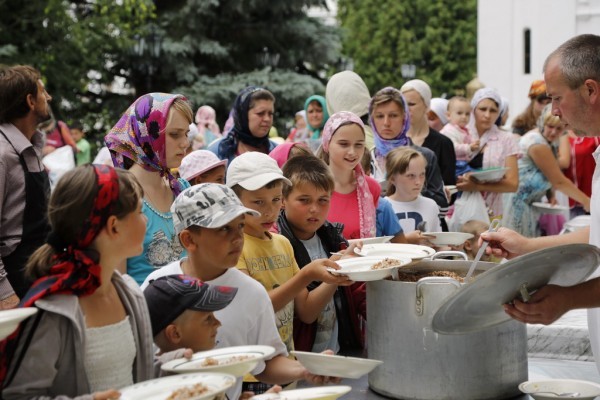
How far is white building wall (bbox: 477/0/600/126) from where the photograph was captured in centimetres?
2900

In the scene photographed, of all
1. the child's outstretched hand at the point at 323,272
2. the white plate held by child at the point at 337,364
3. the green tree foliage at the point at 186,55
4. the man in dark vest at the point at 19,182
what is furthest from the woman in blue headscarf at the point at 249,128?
the green tree foliage at the point at 186,55

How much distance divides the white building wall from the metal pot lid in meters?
27.1

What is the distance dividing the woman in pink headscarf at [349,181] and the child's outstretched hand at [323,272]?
1334mm

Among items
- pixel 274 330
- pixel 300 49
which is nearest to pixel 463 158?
pixel 274 330

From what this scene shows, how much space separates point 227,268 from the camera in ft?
10.3

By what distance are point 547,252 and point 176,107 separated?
1.94 meters

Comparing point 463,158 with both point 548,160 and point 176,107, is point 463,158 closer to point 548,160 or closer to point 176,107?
point 548,160

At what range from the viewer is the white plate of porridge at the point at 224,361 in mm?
2410

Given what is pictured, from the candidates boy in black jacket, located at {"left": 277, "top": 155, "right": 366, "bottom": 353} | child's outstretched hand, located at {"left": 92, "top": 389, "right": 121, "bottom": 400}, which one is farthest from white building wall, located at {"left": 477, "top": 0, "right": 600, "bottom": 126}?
child's outstretched hand, located at {"left": 92, "top": 389, "right": 121, "bottom": 400}

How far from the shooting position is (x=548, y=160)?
27.9 ft

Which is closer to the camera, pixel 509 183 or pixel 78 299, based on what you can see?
pixel 78 299

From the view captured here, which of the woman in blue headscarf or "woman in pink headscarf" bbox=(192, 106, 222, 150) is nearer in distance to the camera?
the woman in blue headscarf

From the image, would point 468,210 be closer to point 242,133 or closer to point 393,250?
point 242,133

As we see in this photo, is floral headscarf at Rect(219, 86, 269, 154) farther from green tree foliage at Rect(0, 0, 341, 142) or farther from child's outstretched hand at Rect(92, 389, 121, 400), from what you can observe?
green tree foliage at Rect(0, 0, 341, 142)
